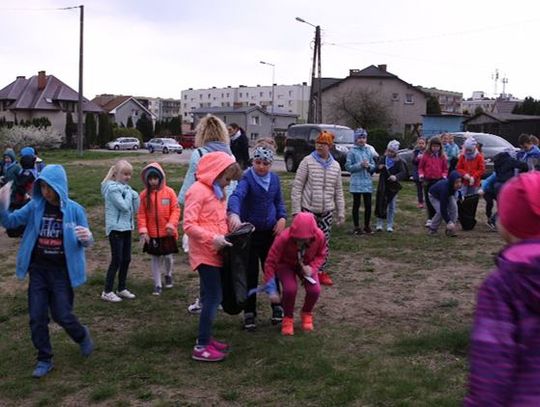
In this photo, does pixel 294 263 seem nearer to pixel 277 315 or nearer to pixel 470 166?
pixel 277 315

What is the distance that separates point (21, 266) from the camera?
16.2 ft

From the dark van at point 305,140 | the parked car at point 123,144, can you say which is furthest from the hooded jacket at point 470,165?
the parked car at point 123,144

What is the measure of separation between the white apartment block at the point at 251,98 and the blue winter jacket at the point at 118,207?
378 ft

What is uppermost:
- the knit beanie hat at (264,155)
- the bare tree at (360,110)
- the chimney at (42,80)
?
the chimney at (42,80)

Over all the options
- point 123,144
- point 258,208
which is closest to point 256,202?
point 258,208

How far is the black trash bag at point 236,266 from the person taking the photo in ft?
16.4

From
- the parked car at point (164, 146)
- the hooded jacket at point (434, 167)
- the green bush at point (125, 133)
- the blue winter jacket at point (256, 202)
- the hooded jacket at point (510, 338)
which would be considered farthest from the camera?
the green bush at point (125, 133)

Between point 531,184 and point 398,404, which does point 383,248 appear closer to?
point 398,404

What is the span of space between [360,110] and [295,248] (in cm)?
5537

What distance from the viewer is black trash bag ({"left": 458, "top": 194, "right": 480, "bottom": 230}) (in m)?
11.3

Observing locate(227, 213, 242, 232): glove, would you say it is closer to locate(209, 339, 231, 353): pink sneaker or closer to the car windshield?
locate(209, 339, 231, 353): pink sneaker

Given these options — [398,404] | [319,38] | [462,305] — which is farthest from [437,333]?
[319,38]

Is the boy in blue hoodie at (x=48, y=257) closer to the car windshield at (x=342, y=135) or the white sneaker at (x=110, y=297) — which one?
the white sneaker at (x=110, y=297)

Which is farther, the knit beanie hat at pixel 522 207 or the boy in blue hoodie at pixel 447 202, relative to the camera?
the boy in blue hoodie at pixel 447 202
